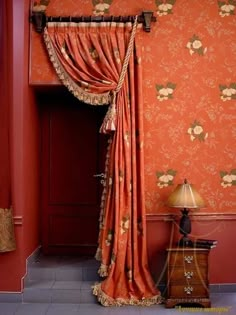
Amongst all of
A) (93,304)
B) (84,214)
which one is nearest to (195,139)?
(84,214)

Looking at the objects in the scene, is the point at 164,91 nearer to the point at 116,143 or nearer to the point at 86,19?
the point at 116,143

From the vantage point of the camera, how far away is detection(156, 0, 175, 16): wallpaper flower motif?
3676 mm

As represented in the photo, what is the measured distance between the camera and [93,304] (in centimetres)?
331

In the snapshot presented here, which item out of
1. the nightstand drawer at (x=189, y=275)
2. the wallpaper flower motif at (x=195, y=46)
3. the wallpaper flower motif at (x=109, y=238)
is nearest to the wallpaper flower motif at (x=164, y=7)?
the wallpaper flower motif at (x=195, y=46)

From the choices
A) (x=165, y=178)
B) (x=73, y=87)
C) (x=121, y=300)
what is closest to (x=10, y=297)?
(x=121, y=300)

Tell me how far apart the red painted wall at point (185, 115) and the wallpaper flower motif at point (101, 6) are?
36mm

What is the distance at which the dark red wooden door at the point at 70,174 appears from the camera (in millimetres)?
4195

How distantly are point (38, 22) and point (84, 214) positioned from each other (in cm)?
209

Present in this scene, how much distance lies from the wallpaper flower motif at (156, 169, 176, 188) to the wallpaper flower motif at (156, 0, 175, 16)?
1571 mm

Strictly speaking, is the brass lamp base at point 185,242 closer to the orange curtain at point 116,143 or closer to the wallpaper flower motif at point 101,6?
the orange curtain at point 116,143

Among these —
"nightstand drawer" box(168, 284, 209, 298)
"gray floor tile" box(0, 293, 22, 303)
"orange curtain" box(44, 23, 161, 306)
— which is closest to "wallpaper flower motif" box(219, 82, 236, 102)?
"orange curtain" box(44, 23, 161, 306)

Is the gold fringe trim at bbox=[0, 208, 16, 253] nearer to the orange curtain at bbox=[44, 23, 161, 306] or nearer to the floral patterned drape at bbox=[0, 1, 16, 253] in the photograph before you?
the floral patterned drape at bbox=[0, 1, 16, 253]

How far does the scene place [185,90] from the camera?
3.65 meters

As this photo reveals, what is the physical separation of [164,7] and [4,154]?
6.94 ft
